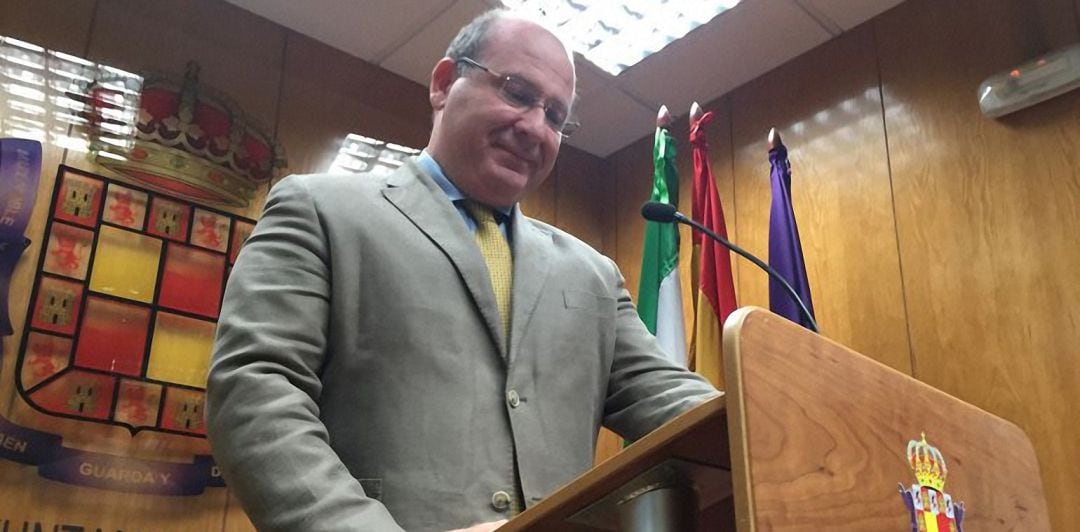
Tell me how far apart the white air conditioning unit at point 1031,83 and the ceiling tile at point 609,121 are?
4.77 ft

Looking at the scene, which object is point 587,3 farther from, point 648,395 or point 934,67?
point 648,395

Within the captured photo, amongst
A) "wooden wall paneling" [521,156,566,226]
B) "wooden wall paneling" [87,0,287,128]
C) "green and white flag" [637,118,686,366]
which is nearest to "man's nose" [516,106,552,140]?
"green and white flag" [637,118,686,366]

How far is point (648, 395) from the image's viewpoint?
4.51ft

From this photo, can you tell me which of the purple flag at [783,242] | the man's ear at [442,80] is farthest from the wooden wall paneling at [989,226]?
the man's ear at [442,80]

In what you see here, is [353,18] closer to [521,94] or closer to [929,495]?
[521,94]

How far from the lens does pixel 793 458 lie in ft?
2.27

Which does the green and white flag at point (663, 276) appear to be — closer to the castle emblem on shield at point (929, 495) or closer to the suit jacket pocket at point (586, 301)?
the suit jacket pocket at point (586, 301)

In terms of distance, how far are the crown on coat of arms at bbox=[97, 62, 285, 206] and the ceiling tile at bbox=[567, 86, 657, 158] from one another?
1.41 m

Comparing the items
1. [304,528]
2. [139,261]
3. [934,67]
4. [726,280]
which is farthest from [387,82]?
[304,528]

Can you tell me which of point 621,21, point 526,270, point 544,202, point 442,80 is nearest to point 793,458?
point 526,270

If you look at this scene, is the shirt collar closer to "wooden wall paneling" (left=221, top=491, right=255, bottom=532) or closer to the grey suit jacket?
the grey suit jacket

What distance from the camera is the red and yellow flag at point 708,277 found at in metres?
2.97

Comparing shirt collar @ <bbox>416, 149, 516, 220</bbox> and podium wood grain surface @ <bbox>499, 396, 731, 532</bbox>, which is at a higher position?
shirt collar @ <bbox>416, 149, 516, 220</bbox>

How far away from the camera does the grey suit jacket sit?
94cm
